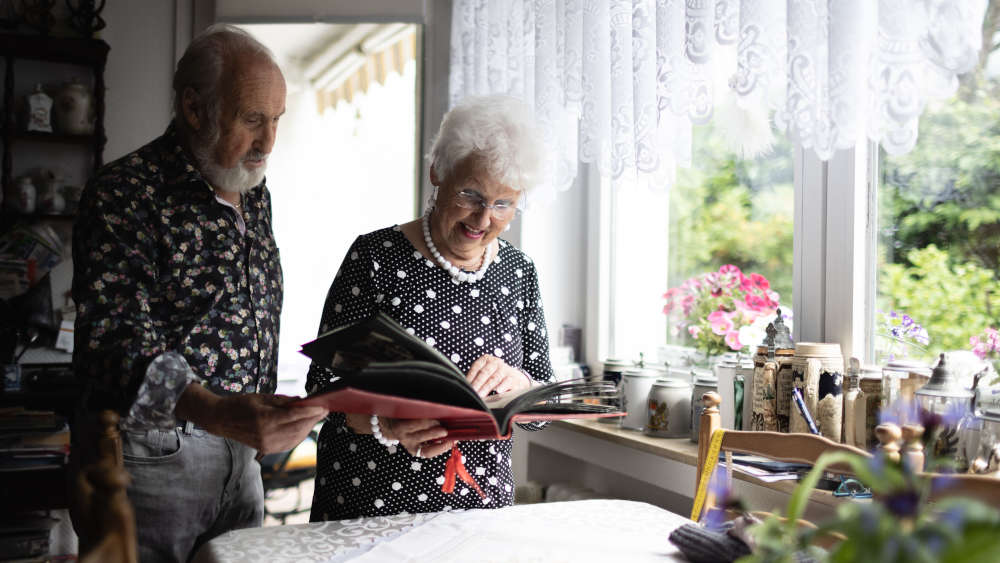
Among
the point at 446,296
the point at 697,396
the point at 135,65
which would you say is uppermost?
the point at 135,65

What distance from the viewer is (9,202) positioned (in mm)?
2789

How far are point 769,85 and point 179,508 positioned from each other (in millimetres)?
1352

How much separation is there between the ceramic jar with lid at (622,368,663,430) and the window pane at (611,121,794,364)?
0.78 feet

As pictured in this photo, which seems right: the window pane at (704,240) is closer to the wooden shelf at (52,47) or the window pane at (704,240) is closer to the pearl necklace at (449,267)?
the pearl necklace at (449,267)

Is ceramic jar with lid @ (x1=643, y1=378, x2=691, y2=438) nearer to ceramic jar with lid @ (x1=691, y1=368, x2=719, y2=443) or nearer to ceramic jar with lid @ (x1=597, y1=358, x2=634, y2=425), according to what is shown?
ceramic jar with lid @ (x1=691, y1=368, x2=719, y2=443)

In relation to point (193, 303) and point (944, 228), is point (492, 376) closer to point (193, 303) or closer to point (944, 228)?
point (193, 303)

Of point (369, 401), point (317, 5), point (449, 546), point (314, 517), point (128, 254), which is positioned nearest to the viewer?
point (369, 401)

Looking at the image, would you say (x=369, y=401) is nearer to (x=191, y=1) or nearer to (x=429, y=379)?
(x=429, y=379)

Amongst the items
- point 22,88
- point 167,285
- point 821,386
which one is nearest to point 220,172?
point 167,285

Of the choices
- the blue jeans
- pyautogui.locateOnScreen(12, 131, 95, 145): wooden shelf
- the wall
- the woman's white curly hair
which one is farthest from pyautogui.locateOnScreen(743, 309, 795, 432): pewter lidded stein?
→ pyautogui.locateOnScreen(12, 131, 95, 145): wooden shelf

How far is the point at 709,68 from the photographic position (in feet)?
5.38

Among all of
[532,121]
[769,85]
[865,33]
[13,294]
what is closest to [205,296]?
[532,121]

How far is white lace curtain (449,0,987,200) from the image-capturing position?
1.27 m

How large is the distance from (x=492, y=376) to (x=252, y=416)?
1.39 ft
